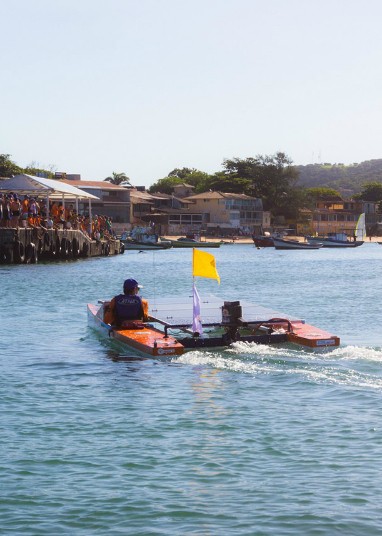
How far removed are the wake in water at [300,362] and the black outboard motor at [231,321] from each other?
17 centimetres

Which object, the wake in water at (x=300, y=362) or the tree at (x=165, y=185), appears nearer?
the wake in water at (x=300, y=362)

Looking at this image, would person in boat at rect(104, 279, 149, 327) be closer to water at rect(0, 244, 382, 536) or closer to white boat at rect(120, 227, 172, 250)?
water at rect(0, 244, 382, 536)

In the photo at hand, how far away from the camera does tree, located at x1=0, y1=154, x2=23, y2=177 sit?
130 metres

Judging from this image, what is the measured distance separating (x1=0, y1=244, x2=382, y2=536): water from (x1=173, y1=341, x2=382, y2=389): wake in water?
1.5 inches

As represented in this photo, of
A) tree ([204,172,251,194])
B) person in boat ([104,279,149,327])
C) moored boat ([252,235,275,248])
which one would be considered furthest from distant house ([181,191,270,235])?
person in boat ([104,279,149,327])

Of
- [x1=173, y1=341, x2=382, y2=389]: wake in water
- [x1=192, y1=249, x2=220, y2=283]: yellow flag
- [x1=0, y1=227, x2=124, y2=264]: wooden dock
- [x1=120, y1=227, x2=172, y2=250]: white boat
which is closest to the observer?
[x1=173, y1=341, x2=382, y2=389]: wake in water

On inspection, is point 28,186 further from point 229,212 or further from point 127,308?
point 229,212

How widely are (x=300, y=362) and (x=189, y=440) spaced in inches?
233

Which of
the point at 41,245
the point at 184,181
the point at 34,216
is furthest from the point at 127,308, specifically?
the point at 184,181

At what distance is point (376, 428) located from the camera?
13500mm

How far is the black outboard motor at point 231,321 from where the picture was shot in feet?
64.1

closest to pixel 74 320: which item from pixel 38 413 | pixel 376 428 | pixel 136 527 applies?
pixel 38 413

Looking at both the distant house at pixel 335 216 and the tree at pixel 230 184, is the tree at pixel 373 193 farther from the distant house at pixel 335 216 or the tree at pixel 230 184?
the tree at pixel 230 184

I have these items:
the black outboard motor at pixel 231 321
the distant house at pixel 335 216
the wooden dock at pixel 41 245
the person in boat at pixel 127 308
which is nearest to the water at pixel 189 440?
the black outboard motor at pixel 231 321
